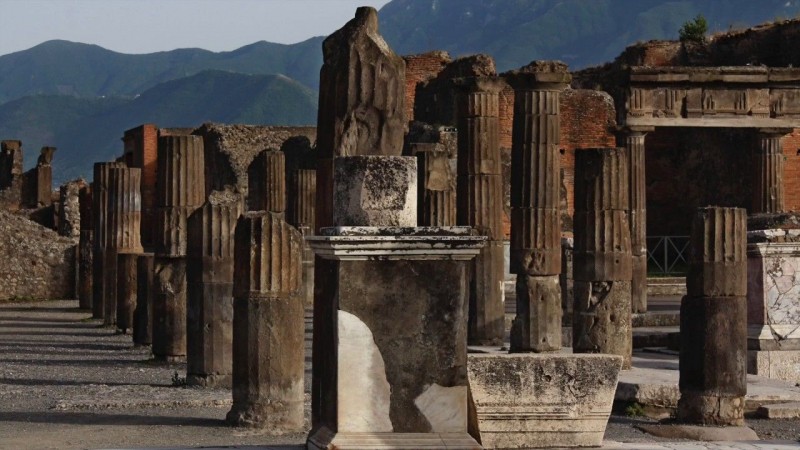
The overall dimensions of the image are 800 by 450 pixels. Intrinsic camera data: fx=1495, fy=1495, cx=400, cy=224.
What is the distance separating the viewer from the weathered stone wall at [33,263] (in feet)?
97.4

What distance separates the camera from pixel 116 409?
12.1 m

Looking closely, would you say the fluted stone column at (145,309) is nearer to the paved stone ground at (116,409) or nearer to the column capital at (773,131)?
the paved stone ground at (116,409)

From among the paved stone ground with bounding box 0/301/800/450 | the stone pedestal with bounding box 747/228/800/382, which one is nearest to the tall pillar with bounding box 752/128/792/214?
the stone pedestal with bounding box 747/228/800/382

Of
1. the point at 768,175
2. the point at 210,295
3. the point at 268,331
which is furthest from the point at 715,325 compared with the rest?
the point at 768,175

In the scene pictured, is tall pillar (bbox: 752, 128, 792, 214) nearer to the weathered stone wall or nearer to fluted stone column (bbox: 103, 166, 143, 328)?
fluted stone column (bbox: 103, 166, 143, 328)

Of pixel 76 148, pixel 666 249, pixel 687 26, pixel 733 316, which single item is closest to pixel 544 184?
pixel 733 316

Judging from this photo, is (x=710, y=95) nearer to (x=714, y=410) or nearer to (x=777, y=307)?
(x=777, y=307)

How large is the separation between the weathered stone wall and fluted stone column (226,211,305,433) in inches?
768

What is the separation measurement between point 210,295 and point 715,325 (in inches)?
190

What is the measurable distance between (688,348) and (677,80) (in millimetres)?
10535

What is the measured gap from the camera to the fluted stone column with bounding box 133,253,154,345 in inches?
707

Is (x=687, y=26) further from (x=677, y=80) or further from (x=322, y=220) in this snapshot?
(x=322, y=220)

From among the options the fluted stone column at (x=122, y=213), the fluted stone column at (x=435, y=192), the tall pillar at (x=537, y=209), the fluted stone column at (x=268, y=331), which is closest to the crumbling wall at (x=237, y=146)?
the fluted stone column at (x=122, y=213)

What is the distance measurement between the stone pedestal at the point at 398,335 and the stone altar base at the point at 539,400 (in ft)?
5.10
